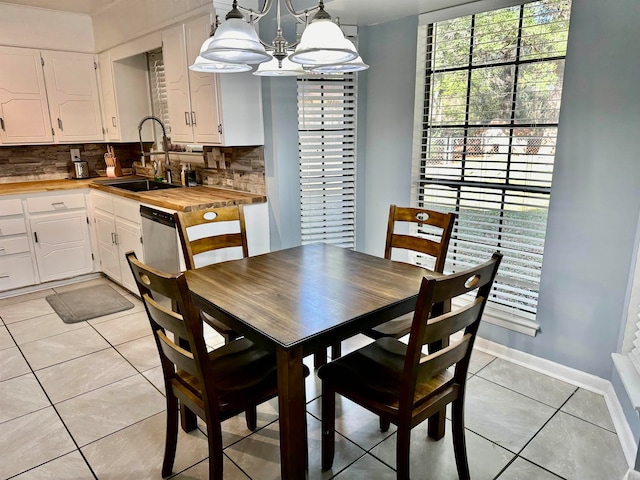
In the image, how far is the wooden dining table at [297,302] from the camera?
4.58 feet

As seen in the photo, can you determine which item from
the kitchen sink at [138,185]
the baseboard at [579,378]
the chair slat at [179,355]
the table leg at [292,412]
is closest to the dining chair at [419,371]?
the table leg at [292,412]

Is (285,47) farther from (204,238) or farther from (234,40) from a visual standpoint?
(204,238)

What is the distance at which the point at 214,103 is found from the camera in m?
2.97

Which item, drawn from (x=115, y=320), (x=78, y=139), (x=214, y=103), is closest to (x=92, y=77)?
(x=78, y=139)

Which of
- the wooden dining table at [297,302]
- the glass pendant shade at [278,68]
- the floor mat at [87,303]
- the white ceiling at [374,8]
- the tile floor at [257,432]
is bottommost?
the tile floor at [257,432]

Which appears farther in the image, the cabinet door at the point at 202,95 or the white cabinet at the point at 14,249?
the white cabinet at the point at 14,249

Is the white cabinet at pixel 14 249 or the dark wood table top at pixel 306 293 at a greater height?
the dark wood table top at pixel 306 293

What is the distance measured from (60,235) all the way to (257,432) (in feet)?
9.87

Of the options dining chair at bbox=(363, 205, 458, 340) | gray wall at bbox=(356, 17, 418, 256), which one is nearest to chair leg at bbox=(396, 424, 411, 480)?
dining chair at bbox=(363, 205, 458, 340)

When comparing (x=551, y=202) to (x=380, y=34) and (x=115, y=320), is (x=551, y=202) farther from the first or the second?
(x=115, y=320)

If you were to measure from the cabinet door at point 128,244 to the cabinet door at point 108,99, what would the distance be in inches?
47.7

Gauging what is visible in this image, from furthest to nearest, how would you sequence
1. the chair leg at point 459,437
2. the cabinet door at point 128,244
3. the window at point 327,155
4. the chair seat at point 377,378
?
the cabinet door at point 128,244
the window at point 327,155
the chair leg at point 459,437
the chair seat at point 377,378

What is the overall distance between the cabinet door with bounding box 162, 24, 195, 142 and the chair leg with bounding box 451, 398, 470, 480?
8.58 feet

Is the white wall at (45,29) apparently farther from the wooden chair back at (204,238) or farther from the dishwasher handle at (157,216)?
the wooden chair back at (204,238)
